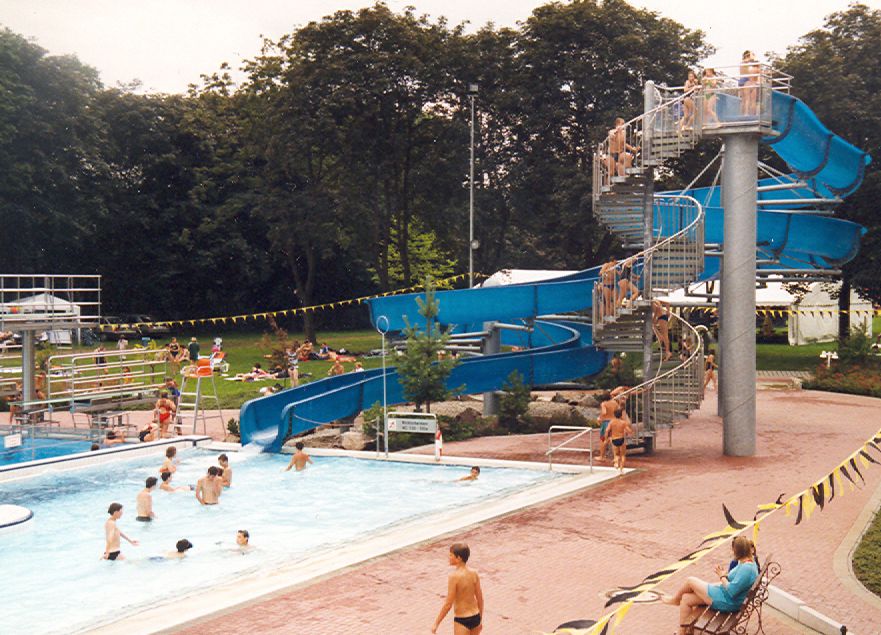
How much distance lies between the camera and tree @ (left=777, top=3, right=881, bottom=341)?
3753 cm

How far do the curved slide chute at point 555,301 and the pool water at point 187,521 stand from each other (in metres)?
1.88

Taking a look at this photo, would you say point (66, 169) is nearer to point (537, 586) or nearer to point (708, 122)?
point (708, 122)

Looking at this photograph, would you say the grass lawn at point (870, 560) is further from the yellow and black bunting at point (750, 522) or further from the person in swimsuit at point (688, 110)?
the person in swimsuit at point (688, 110)

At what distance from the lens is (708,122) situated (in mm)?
21391

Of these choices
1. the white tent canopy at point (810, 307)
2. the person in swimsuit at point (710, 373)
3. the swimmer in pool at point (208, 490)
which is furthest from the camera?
the white tent canopy at point (810, 307)

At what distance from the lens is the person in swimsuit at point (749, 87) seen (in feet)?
69.4

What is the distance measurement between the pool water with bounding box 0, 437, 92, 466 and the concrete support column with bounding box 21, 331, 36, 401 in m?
2.04

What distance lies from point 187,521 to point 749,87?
14554 millimetres

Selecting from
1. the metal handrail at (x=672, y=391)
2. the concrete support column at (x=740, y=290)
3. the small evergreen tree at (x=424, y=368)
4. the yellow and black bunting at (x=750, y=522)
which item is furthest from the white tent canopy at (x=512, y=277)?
the yellow and black bunting at (x=750, y=522)

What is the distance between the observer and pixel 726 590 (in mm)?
9875

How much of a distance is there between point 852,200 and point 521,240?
85.7 feet

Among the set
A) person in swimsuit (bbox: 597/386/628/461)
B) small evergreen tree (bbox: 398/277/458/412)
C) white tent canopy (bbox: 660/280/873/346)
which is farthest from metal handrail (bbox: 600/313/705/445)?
white tent canopy (bbox: 660/280/873/346)

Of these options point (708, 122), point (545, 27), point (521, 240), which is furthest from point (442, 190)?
point (708, 122)

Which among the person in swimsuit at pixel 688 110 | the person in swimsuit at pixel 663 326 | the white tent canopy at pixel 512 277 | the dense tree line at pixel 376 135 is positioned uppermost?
the dense tree line at pixel 376 135
